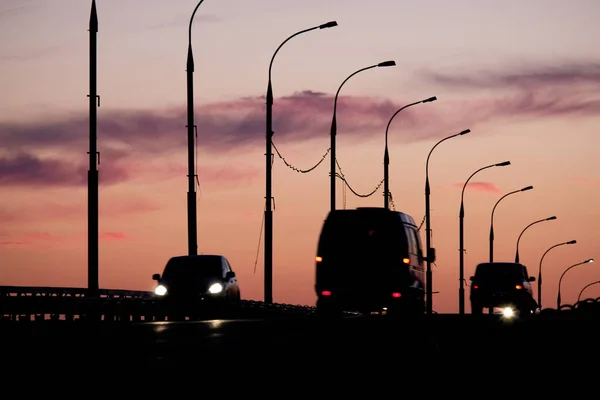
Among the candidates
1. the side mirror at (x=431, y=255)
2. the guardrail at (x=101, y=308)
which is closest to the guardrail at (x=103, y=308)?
the guardrail at (x=101, y=308)

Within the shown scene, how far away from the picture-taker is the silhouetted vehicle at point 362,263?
30.1 meters

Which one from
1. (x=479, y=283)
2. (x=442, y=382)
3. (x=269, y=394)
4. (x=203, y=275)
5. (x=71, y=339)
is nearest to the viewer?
(x=269, y=394)

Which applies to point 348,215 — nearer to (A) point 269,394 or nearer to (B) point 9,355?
(B) point 9,355

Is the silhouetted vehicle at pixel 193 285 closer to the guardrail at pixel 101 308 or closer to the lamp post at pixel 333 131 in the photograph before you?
the guardrail at pixel 101 308

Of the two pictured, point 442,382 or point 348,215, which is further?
point 348,215

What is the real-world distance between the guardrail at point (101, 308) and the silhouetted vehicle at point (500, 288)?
686 centimetres

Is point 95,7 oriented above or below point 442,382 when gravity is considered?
above

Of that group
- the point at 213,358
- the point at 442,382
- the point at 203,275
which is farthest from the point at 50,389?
the point at 203,275

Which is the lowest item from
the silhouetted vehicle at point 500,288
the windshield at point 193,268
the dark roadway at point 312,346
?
the dark roadway at point 312,346

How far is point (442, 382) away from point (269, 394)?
193cm

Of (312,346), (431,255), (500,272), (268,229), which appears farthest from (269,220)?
(312,346)

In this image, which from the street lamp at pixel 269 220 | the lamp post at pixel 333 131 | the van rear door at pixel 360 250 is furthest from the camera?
the lamp post at pixel 333 131

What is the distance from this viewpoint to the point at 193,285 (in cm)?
3659

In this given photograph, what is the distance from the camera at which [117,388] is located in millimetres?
11117
